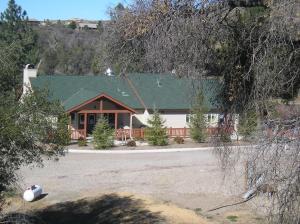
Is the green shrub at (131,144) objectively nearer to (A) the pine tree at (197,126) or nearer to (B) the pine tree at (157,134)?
(B) the pine tree at (157,134)

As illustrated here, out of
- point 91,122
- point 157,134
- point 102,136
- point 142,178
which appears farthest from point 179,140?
point 142,178

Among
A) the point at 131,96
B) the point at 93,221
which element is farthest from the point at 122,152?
the point at 93,221

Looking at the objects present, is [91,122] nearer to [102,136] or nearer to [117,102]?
[117,102]

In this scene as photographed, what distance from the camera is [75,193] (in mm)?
24062

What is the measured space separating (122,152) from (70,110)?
6749 millimetres

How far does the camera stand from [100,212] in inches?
840

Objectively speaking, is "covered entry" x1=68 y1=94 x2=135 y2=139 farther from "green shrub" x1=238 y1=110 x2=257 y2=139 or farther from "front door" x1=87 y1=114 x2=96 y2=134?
"green shrub" x1=238 y1=110 x2=257 y2=139

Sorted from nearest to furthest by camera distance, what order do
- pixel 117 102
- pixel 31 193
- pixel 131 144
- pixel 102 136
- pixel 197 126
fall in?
pixel 31 193 < pixel 102 136 < pixel 131 144 < pixel 197 126 < pixel 117 102

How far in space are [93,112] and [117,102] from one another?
6.17 feet

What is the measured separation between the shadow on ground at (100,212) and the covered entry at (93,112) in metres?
19.2

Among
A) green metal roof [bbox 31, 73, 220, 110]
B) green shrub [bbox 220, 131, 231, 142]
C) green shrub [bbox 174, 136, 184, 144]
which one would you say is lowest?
green shrub [bbox 174, 136, 184, 144]

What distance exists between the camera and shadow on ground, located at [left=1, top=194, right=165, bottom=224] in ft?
65.8

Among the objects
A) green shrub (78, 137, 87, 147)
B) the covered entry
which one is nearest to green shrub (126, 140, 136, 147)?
green shrub (78, 137, 87, 147)

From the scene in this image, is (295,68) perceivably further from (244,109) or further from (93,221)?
(93,221)
